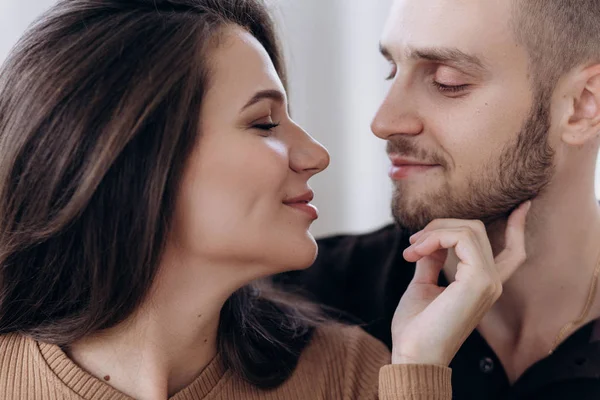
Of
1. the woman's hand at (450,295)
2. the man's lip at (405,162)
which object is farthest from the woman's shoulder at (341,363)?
the man's lip at (405,162)

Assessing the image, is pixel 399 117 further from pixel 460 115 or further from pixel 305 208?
pixel 305 208

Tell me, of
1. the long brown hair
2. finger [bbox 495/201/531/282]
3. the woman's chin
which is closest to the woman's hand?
finger [bbox 495/201/531/282]

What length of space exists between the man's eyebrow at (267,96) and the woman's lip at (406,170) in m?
0.34

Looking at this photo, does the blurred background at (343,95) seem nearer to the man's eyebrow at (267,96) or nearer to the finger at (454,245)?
the finger at (454,245)

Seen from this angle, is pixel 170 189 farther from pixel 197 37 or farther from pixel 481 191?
pixel 481 191

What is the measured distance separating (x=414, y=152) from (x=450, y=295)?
30 cm

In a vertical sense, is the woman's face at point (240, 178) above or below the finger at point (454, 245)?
above

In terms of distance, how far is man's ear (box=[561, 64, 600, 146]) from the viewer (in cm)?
142

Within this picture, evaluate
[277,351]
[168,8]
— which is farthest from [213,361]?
[168,8]

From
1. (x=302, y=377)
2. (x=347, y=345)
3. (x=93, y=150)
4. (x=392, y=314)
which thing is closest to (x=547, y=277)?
(x=392, y=314)

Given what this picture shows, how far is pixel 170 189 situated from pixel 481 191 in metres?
0.62

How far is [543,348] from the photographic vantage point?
1.49 metres

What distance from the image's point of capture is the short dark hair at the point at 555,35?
4.48 ft

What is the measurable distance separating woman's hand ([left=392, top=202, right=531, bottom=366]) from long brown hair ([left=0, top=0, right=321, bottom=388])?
444 mm
